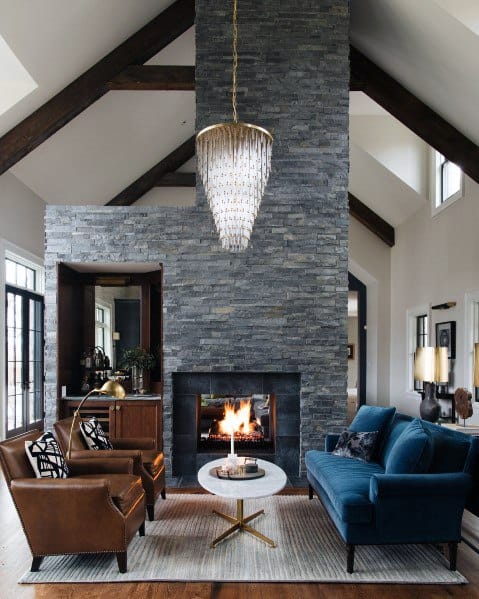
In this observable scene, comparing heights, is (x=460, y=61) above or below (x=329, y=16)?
below

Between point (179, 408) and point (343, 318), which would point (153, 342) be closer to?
point (179, 408)

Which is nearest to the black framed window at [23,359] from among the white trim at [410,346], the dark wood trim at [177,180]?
the dark wood trim at [177,180]

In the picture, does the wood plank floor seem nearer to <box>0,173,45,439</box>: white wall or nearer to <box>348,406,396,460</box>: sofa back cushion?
<box>348,406,396,460</box>: sofa back cushion

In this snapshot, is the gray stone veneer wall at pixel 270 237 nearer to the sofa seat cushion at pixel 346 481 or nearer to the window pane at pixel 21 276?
the sofa seat cushion at pixel 346 481

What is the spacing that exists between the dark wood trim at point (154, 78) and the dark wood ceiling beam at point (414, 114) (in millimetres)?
2103

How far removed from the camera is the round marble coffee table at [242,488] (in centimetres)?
329

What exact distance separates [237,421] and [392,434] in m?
1.88

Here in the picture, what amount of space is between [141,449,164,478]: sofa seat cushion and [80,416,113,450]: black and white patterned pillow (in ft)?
1.08

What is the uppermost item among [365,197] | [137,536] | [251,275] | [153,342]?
[365,197]

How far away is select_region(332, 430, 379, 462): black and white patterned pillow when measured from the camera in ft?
13.5

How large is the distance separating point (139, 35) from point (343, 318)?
417cm

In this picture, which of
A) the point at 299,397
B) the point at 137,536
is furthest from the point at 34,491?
the point at 299,397

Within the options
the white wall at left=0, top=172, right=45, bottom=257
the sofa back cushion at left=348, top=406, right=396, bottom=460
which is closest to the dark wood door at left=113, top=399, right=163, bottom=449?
the sofa back cushion at left=348, top=406, right=396, bottom=460

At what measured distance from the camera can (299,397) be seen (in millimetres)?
5152
